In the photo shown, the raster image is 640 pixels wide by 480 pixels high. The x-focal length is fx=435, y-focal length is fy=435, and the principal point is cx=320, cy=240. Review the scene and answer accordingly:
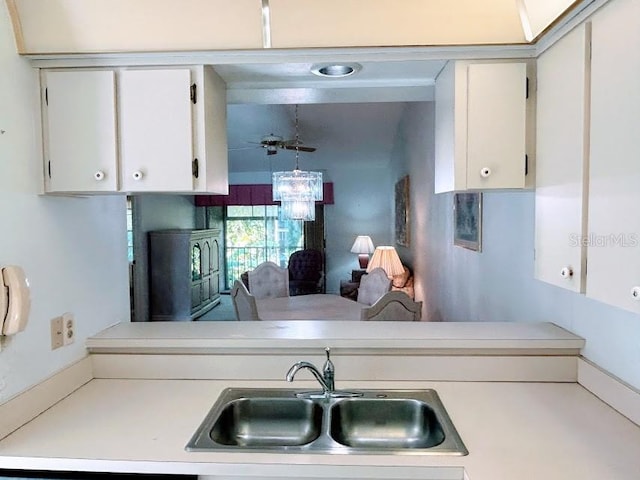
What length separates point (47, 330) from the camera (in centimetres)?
142

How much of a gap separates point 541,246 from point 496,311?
125 centimetres

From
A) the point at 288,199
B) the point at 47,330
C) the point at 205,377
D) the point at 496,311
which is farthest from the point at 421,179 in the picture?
the point at 47,330

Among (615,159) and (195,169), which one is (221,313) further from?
(615,159)

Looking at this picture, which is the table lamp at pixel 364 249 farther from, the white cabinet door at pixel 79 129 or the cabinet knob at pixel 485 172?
the white cabinet door at pixel 79 129

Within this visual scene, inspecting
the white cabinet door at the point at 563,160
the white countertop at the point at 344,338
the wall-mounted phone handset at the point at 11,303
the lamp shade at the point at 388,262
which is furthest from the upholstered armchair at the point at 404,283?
the wall-mounted phone handset at the point at 11,303

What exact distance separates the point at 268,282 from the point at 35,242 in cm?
325

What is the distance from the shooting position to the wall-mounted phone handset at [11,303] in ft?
3.84

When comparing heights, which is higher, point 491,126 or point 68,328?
point 491,126

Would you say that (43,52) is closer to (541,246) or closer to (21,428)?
(21,428)

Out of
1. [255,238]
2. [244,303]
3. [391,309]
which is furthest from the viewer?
[255,238]

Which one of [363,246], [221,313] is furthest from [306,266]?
[221,313]

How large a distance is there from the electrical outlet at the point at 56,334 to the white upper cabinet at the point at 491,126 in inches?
55.4

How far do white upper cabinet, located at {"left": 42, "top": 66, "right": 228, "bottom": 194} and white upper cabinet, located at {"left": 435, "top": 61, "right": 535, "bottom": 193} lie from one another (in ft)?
2.78

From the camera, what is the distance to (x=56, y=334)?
57.6 inches
